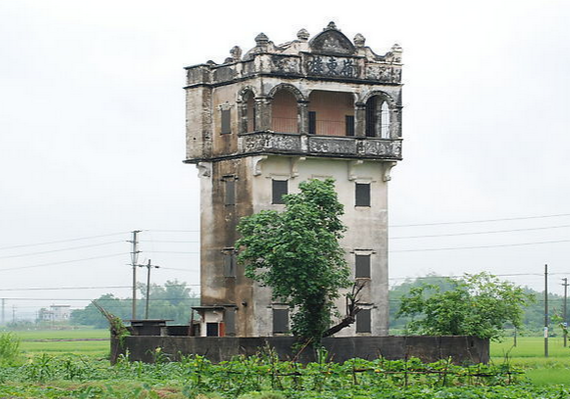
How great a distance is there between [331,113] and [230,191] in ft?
20.6

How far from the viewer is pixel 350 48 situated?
5350 centimetres

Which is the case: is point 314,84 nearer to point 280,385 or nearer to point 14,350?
point 14,350

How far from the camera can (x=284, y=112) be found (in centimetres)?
5391

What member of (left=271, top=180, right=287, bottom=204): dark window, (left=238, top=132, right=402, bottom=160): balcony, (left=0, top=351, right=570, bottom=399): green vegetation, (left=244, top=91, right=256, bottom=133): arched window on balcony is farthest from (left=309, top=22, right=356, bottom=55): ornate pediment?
(left=0, top=351, right=570, bottom=399): green vegetation

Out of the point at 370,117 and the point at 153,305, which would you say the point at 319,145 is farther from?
the point at 153,305

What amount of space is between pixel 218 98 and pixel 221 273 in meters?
8.21

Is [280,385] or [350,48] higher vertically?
[350,48]

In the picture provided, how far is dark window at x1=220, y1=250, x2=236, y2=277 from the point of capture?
171ft

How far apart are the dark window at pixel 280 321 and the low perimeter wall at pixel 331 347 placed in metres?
4.06

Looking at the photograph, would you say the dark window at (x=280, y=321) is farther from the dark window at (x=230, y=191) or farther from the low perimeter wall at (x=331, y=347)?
the dark window at (x=230, y=191)

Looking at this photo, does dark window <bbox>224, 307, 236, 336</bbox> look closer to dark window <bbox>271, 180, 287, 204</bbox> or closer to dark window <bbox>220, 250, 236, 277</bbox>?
dark window <bbox>220, 250, 236, 277</bbox>

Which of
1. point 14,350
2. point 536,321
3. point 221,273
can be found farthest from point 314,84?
point 536,321

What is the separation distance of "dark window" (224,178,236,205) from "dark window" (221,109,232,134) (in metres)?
2.33

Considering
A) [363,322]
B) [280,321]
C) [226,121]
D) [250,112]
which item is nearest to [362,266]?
[363,322]
